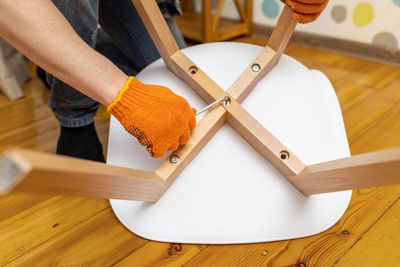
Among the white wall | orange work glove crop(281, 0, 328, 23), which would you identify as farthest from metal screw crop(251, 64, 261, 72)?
the white wall

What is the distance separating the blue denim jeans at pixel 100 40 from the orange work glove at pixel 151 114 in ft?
0.71

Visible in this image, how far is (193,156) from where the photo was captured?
572 millimetres

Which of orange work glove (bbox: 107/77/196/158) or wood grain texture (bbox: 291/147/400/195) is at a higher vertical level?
wood grain texture (bbox: 291/147/400/195)

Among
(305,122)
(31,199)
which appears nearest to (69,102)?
(31,199)

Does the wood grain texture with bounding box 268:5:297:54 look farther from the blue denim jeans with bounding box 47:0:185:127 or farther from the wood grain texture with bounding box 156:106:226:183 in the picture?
the blue denim jeans with bounding box 47:0:185:127

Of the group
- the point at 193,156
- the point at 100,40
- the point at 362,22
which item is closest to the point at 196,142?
the point at 193,156

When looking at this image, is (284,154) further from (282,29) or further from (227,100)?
(282,29)

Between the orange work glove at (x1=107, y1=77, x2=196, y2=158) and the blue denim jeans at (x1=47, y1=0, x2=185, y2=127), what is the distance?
0.71 feet

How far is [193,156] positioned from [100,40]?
2.22 feet

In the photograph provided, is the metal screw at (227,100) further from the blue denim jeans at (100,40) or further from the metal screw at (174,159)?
the blue denim jeans at (100,40)

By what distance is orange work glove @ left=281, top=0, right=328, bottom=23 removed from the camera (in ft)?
1.87

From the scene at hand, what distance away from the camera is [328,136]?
1.99ft

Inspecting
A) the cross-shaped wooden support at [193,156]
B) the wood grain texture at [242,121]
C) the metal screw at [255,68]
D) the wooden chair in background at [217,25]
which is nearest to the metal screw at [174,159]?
the cross-shaped wooden support at [193,156]

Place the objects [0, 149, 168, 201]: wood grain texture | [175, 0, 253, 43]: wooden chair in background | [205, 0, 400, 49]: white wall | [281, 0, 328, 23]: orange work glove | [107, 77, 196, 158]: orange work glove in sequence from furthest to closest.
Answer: [175, 0, 253, 43]: wooden chair in background
[205, 0, 400, 49]: white wall
[281, 0, 328, 23]: orange work glove
[107, 77, 196, 158]: orange work glove
[0, 149, 168, 201]: wood grain texture
